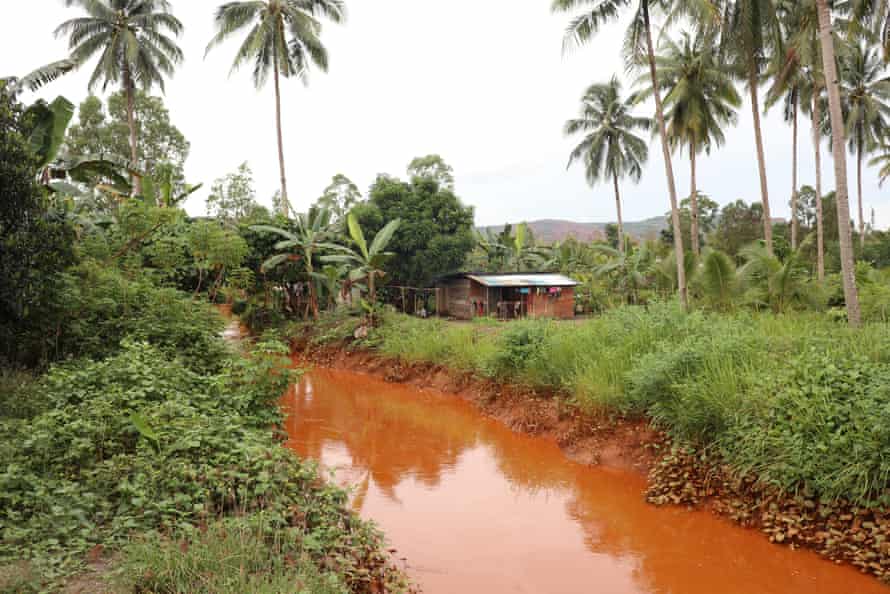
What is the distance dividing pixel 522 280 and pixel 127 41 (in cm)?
1706

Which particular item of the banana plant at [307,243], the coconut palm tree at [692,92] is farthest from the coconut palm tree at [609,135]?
the banana plant at [307,243]

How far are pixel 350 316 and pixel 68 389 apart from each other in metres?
12.6

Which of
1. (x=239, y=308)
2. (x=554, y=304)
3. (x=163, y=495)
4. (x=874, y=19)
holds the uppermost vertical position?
(x=874, y=19)

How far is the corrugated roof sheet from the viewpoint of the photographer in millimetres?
21766

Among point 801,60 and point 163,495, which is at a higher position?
point 801,60

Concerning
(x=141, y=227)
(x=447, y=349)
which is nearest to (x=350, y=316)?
(x=447, y=349)

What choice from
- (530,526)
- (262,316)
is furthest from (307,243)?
(530,526)

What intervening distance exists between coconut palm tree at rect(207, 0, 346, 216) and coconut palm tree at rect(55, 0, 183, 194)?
334 centimetres

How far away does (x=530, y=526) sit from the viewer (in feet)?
21.9

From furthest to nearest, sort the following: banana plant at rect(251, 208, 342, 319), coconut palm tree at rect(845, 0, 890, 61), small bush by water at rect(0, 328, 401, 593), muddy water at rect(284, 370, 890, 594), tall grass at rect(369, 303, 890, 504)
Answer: banana plant at rect(251, 208, 342, 319)
coconut palm tree at rect(845, 0, 890, 61)
tall grass at rect(369, 303, 890, 504)
muddy water at rect(284, 370, 890, 594)
small bush by water at rect(0, 328, 401, 593)

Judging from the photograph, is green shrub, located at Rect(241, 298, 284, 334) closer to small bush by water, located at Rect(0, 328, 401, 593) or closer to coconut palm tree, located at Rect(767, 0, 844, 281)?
small bush by water, located at Rect(0, 328, 401, 593)

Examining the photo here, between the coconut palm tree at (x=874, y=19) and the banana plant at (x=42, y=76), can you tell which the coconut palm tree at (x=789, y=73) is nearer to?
the coconut palm tree at (x=874, y=19)

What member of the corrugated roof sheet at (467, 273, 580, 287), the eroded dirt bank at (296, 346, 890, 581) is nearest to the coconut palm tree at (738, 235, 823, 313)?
the eroded dirt bank at (296, 346, 890, 581)

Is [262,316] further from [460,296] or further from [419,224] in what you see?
[460,296]
